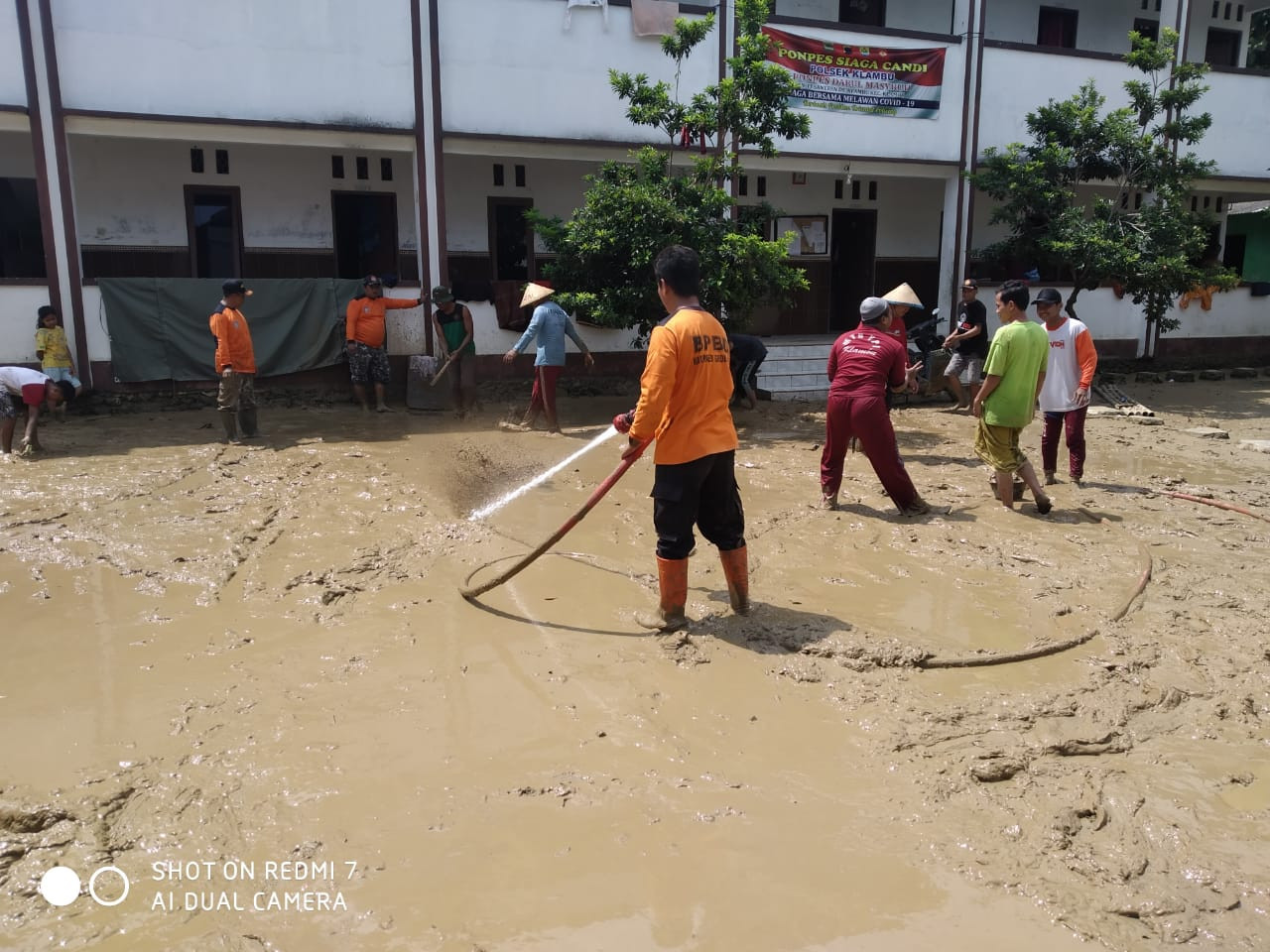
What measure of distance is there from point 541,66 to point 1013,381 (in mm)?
7485

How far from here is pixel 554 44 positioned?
11391 mm

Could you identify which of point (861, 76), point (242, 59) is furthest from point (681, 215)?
point (242, 59)

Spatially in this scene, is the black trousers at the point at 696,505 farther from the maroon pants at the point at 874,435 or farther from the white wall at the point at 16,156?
the white wall at the point at 16,156

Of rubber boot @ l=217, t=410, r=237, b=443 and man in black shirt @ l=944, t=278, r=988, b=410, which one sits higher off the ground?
man in black shirt @ l=944, t=278, r=988, b=410

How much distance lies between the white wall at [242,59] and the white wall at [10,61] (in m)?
0.36

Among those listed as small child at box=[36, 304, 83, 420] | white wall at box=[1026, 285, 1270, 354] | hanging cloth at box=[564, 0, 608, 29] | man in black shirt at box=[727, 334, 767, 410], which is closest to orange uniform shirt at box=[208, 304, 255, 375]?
small child at box=[36, 304, 83, 420]

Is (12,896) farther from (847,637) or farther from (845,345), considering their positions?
(845,345)

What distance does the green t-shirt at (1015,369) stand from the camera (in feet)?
21.4

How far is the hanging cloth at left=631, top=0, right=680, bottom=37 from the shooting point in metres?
11.6

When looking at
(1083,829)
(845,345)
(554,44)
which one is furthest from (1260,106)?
(1083,829)

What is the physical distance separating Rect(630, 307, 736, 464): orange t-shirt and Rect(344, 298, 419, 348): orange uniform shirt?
23.2ft

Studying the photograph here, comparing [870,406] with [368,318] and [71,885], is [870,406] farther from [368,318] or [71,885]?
[368,318]

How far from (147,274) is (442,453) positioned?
6168 millimetres

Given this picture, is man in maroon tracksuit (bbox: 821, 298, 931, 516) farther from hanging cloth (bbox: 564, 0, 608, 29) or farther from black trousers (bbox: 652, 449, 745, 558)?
hanging cloth (bbox: 564, 0, 608, 29)
